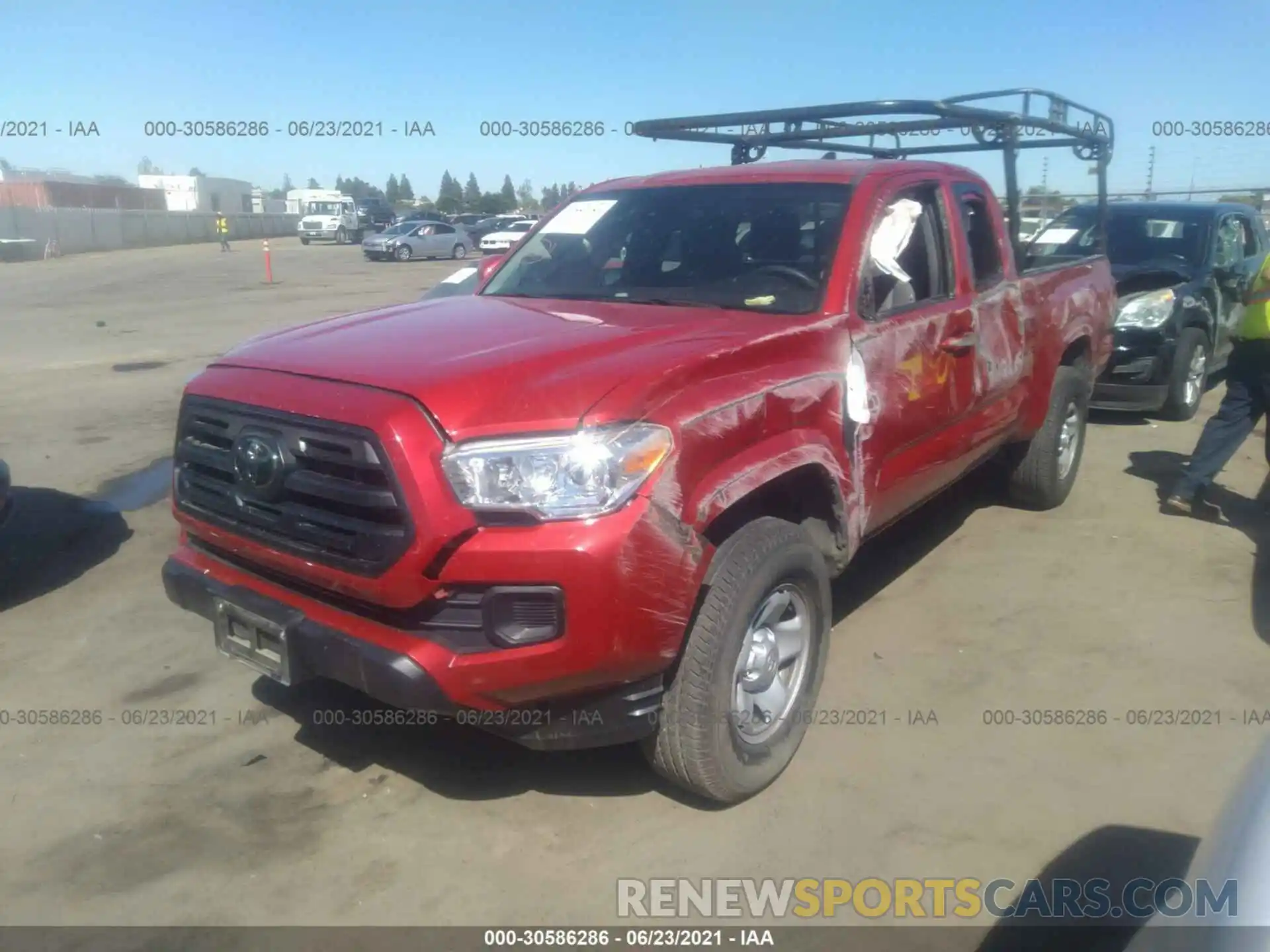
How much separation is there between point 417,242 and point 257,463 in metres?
33.8

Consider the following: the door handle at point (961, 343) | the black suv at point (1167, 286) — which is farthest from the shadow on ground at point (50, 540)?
the black suv at point (1167, 286)

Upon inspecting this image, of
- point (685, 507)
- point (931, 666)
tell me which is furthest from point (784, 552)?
point (931, 666)

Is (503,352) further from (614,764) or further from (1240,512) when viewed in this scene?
(1240,512)

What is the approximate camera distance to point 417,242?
35156 mm

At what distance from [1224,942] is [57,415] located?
31.0ft

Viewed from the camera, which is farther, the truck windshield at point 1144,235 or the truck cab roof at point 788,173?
the truck windshield at point 1144,235

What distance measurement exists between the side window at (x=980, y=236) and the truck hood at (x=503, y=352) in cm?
171

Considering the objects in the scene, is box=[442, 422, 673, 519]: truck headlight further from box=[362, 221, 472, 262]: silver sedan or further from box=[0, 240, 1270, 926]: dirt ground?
box=[362, 221, 472, 262]: silver sedan

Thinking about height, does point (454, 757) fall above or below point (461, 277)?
below

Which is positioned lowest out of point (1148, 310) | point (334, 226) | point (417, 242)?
point (1148, 310)

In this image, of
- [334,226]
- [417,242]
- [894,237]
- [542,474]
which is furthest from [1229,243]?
[334,226]

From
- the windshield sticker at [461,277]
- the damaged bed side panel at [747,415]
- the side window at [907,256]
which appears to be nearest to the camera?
the damaged bed side panel at [747,415]

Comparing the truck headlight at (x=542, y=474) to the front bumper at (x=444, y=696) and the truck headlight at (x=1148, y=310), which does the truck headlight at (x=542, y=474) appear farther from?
the truck headlight at (x=1148, y=310)

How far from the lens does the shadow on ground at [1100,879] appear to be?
2738 millimetres
